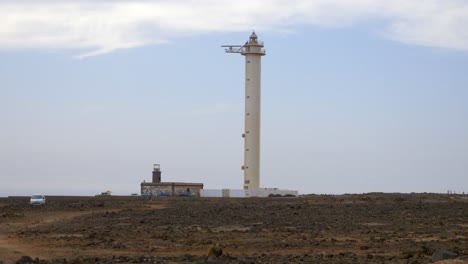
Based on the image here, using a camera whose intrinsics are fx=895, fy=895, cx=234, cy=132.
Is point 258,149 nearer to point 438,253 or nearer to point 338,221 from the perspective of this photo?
point 338,221

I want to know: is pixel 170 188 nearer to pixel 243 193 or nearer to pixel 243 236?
pixel 243 193

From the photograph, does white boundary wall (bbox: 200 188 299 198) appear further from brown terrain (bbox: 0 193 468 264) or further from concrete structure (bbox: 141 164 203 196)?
brown terrain (bbox: 0 193 468 264)

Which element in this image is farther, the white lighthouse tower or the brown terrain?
the white lighthouse tower

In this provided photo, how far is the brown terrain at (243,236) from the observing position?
23.8 metres

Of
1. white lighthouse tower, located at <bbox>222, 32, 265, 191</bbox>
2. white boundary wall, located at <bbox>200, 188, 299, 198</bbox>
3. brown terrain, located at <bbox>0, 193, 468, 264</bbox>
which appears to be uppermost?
white lighthouse tower, located at <bbox>222, 32, 265, 191</bbox>

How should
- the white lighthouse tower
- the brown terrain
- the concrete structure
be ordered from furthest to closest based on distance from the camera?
the concrete structure < the white lighthouse tower < the brown terrain

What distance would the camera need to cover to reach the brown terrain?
2384 cm

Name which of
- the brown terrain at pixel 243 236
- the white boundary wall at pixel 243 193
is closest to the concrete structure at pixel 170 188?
the white boundary wall at pixel 243 193

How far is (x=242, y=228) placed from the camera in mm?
36656

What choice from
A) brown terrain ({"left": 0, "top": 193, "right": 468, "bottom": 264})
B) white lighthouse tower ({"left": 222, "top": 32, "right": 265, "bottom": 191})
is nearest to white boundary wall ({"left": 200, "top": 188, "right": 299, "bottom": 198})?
white lighthouse tower ({"left": 222, "top": 32, "right": 265, "bottom": 191})

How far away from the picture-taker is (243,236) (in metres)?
32.1

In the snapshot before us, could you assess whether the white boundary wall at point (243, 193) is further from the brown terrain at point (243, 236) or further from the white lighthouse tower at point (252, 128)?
the brown terrain at point (243, 236)

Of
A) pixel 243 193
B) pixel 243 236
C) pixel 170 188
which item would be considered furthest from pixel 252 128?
pixel 243 236

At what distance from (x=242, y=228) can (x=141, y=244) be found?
8.21 m
